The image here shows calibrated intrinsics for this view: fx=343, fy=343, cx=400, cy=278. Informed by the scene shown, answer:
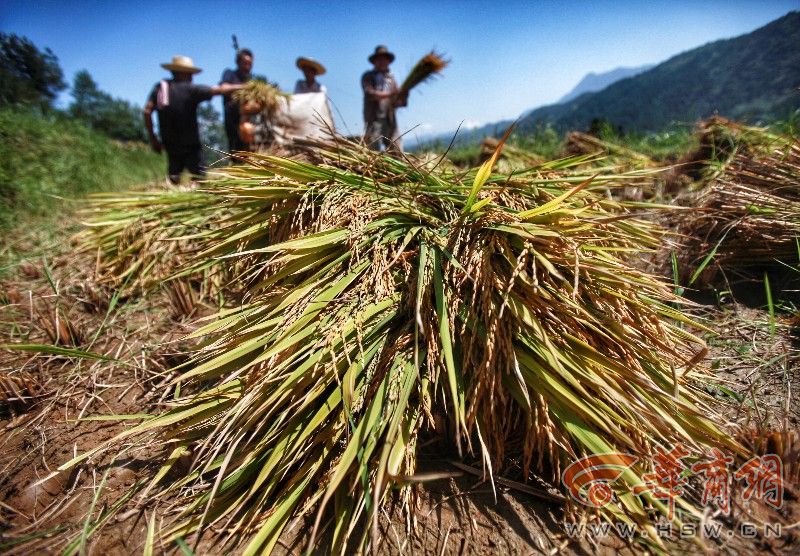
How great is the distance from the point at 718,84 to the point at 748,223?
3547 centimetres

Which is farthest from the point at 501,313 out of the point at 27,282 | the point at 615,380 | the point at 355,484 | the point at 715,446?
the point at 27,282

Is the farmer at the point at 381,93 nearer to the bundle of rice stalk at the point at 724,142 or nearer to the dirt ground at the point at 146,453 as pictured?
the bundle of rice stalk at the point at 724,142

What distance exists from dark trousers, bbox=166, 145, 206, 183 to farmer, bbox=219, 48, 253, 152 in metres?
0.45

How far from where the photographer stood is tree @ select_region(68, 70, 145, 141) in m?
35.9

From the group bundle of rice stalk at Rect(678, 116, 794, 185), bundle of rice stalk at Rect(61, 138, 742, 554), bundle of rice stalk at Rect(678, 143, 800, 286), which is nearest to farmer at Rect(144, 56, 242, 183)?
bundle of rice stalk at Rect(61, 138, 742, 554)

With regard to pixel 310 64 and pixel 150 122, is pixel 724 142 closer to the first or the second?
pixel 310 64

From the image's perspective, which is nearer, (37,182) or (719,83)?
(37,182)

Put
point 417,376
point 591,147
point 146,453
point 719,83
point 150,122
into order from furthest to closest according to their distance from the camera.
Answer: point 719,83 → point 150,122 → point 591,147 → point 146,453 → point 417,376

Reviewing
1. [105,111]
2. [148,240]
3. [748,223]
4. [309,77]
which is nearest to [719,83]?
[309,77]

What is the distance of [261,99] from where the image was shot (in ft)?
12.0

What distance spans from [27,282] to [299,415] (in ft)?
8.81

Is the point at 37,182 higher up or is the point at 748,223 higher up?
the point at 37,182

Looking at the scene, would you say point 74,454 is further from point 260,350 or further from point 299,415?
point 299,415

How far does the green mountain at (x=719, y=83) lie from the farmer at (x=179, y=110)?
17.8 ft
